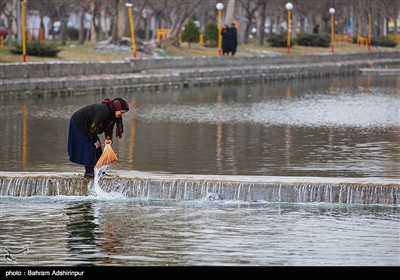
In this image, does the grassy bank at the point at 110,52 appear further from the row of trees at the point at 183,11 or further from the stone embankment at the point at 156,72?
the stone embankment at the point at 156,72

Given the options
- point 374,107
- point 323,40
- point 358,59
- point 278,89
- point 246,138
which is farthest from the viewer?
point 323,40

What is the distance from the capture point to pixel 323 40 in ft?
199

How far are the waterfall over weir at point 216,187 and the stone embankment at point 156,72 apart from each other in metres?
16.1

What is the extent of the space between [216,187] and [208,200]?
21 cm

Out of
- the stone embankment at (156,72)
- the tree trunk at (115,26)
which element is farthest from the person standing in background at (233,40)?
the tree trunk at (115,26)

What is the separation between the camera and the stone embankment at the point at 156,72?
3173cm

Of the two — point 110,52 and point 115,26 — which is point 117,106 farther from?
point 115,26

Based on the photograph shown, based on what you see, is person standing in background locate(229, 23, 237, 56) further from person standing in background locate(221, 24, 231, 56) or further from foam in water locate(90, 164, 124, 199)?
foam in water locate(90, 164, 124, 199)

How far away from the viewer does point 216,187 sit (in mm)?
13562

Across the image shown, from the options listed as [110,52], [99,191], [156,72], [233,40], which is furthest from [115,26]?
[99,191]

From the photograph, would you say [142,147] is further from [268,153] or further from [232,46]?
[232,46]

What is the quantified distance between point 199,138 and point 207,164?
13.0 ft

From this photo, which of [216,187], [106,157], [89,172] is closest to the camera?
[106,157]
